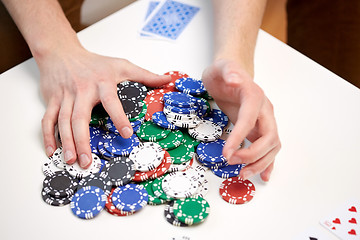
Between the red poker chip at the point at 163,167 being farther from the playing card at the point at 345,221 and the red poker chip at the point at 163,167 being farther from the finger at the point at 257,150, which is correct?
the playing card at the point at 345,221

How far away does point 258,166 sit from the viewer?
1382 millimetres

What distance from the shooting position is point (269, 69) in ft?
6.03

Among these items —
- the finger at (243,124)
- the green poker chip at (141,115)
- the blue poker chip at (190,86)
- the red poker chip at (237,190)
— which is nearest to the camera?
the finger at (243,124)

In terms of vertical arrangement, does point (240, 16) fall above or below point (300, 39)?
above

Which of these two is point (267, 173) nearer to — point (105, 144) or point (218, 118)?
point (218, 118)

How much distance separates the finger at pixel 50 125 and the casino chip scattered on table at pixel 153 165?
29 millimetres

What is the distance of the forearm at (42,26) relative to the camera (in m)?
1.77

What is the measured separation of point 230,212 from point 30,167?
65 cm

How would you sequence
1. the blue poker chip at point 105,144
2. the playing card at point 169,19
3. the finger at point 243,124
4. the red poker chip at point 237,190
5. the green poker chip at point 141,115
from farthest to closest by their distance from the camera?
1. the playing card at point 169,19
2. the green poker chip at point 141,115
3. the blue poker chip at point 105,144
4. the red poker chip at point 237,190
5. the finger at point 243,124

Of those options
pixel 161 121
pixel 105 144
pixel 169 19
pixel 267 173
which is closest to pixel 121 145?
pixel 105 144

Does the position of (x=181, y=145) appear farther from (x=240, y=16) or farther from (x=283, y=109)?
(x=240, y=16)

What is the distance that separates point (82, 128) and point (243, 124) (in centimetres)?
53

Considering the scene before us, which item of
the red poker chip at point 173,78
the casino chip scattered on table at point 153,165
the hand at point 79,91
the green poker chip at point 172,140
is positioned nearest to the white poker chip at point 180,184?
the casino chip scattered on table at point 153,165

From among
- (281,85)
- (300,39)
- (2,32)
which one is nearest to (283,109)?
(281,85)
